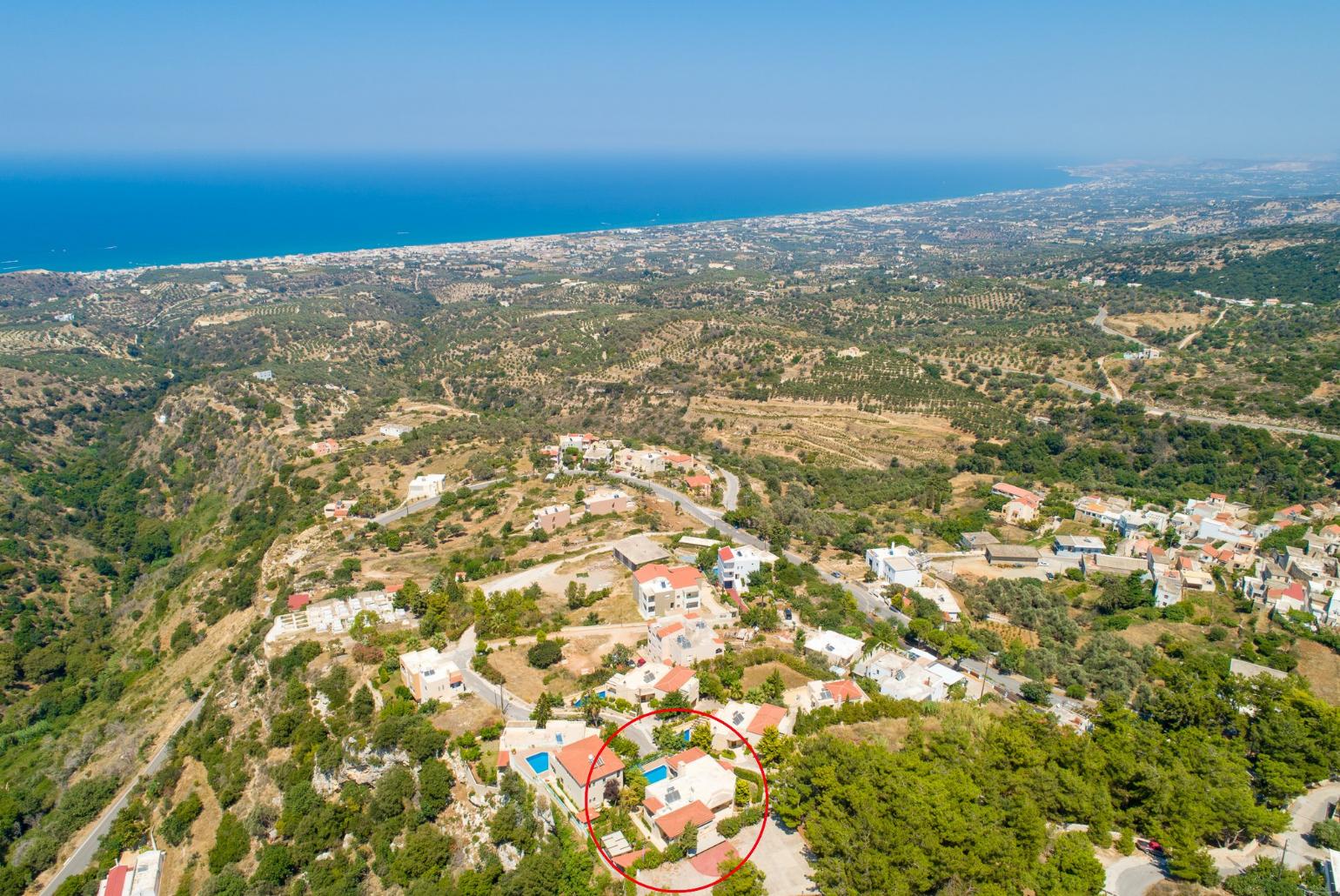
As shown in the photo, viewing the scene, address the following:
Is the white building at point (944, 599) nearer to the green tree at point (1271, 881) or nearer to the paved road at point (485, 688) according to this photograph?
the green tree at point (1271, 881)

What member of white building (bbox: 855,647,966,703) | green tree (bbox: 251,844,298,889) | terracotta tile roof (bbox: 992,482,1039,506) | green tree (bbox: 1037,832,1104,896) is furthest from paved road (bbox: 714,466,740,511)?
green tree (bbox: 1037,832,1104,896)

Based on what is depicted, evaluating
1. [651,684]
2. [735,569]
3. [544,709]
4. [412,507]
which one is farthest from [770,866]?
[412,507]

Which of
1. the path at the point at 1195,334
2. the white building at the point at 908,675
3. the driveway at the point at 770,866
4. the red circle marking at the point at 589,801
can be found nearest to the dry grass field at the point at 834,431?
the white building at the point at 908,675

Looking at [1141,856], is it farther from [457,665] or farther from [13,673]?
[13,673]

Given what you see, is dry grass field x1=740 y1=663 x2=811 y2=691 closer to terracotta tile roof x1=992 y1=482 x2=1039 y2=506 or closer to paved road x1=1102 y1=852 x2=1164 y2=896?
paved road x1=1102 y1=852 x2=1164 y2=896

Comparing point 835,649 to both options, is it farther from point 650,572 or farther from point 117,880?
point 117,880

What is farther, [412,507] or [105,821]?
[412,507]

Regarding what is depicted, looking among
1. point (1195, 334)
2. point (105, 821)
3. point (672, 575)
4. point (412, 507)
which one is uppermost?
point (1195, 334)
